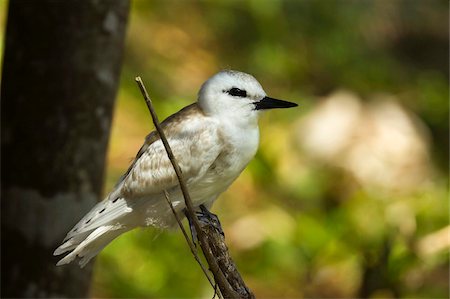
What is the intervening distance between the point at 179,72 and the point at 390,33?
239 centimetres

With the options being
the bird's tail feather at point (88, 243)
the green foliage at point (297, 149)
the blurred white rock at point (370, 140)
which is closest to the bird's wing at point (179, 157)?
the bird's tail feather at point (88, 243)

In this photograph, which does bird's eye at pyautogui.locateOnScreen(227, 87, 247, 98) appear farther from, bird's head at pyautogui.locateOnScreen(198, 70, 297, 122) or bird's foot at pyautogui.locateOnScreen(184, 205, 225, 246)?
bird's foot at pyautogui.locateOnScreen(184, 205, 225, 246)

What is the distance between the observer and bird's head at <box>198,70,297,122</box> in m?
2.14

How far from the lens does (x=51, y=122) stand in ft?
9.56

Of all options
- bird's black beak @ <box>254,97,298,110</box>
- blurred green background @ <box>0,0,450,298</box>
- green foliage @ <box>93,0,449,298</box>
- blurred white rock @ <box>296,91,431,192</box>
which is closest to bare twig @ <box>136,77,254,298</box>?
bird's black beak @ <box>254,97,298,110</box>

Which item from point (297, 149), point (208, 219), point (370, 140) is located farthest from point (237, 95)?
point (370, 140)

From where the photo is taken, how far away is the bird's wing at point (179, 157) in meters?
2.15

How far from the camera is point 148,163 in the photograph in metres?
2.17

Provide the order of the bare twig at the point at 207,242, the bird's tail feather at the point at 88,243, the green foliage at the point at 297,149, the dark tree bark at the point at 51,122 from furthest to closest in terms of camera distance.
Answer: the green foliage at the point at 297,149 < the dark tree bark at the point at 51,122 < the bird's tail feather at the point at 88,243 < the bare twig at the point at 207,242

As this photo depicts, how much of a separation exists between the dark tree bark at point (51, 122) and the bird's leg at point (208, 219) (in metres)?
0.74

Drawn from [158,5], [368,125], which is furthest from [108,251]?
[158,5]

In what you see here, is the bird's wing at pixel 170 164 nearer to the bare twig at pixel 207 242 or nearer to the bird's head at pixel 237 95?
the bird's head at pixel 237 95

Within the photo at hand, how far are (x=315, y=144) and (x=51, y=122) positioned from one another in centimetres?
363

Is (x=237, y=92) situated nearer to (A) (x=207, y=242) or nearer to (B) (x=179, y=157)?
(B) (x=179, y=157)
